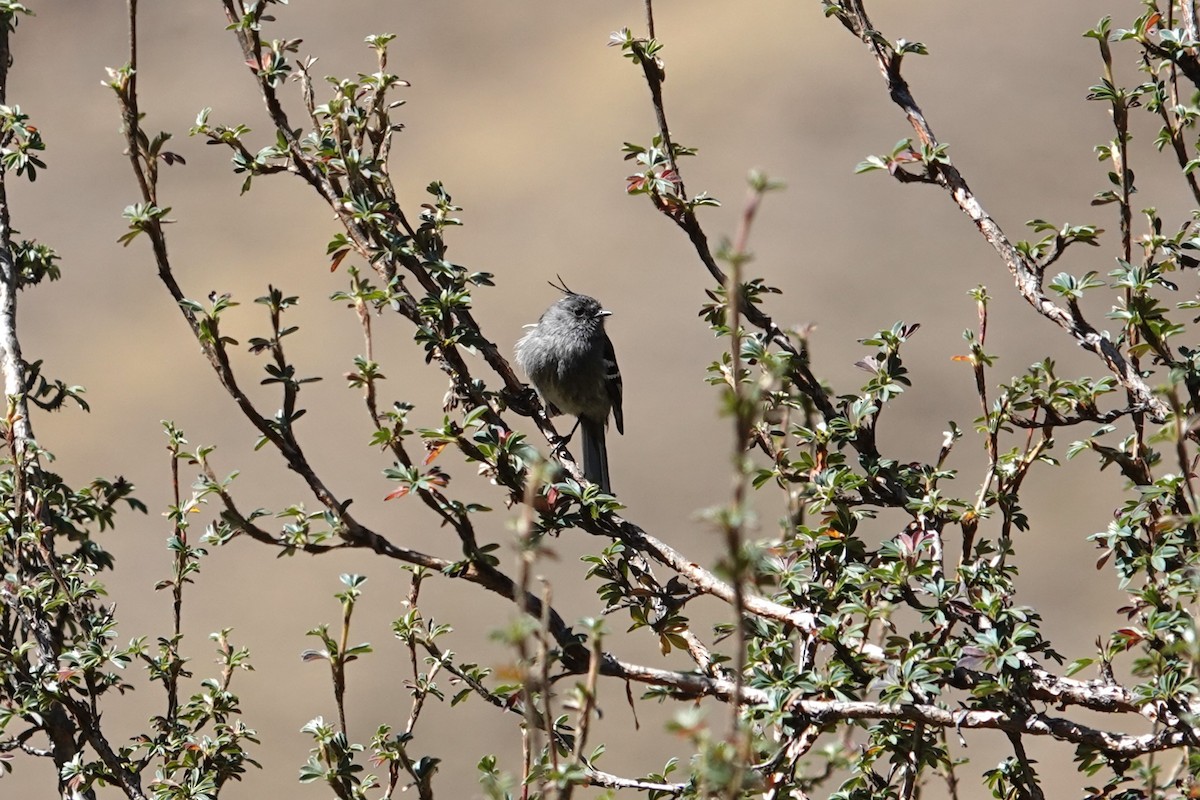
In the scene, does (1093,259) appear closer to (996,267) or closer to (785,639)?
(996,267)

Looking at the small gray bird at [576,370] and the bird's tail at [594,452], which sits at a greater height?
the small gray bird at [576,370]

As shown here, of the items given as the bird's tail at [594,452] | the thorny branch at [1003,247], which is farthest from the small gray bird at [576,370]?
the thorny branch at [1003,247]

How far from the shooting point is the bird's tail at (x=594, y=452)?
580 centimetres

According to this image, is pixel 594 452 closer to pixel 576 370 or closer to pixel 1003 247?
pixel 576 370

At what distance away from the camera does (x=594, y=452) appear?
238 inches

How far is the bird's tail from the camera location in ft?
19.0

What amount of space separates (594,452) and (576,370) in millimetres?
452

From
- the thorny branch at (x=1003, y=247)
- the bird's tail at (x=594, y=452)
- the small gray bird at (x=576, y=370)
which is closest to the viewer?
the thorny branch at (x=1003, y=247)

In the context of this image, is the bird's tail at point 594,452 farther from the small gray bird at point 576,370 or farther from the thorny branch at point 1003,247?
the thorny branch at point 1003,247

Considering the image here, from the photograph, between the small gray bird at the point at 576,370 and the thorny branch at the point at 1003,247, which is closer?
the thorny branch at the point at 1003,247

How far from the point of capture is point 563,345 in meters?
6.25

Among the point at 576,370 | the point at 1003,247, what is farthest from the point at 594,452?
the point at 1003,247

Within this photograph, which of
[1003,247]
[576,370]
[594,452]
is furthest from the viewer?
[576,370]

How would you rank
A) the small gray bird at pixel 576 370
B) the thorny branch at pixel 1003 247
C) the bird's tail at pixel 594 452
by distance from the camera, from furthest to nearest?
1. the small gray bird at pixel 576 370
2. the bird's tail at pixel 594 452
3. the thorny branch at pixel 1003 247
